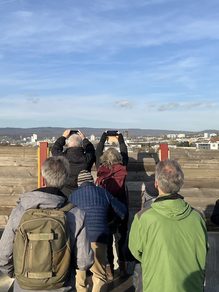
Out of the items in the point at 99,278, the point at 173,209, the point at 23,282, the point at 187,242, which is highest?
the point at 173,209

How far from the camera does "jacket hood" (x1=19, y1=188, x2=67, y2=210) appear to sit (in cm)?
322

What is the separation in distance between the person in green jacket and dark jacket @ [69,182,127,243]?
1682mm

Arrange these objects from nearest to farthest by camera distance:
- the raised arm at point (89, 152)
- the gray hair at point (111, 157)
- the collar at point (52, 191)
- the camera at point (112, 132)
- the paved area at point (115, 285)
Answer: the collar at point (52, 191) → the paved area at point (115, 285) → the gray hair at point (111, 157) → the raised arm at point (89, 152) → the camera at point (112, 132)

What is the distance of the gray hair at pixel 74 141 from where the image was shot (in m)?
6.07

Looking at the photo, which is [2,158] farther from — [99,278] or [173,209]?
[173,209]

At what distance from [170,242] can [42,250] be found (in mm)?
817

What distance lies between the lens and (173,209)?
128 inches

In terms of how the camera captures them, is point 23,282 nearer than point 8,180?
Yes

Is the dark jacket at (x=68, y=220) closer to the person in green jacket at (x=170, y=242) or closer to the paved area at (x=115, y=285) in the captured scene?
the person in green jacket at (x=170, y=242)

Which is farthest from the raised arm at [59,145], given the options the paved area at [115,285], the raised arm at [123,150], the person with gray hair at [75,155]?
the paved area at [115,285]

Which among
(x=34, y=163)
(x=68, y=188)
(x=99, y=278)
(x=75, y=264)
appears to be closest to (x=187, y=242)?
(x=75, y=264)

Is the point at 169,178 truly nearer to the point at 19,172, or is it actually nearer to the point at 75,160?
the point at 75,160

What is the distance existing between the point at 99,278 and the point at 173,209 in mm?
2347

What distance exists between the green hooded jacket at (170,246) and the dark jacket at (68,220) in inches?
14.0
